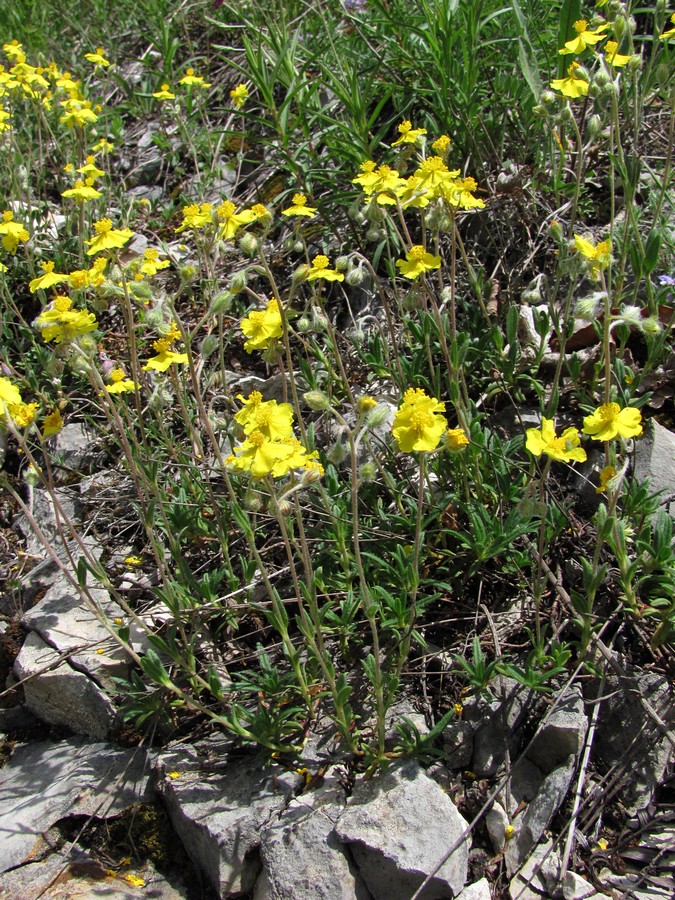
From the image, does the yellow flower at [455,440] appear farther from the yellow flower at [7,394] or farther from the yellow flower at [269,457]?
the yellow flower at [7,394]

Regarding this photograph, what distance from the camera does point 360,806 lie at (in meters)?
Answer: 2.72

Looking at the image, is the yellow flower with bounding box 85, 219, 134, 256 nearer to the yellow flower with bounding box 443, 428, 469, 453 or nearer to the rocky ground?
the rocky ground

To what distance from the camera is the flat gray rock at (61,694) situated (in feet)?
10.9

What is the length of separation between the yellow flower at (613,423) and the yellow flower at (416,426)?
645mm

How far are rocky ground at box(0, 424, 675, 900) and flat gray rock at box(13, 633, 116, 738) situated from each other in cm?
1

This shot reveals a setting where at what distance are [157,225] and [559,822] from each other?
5.41 metres

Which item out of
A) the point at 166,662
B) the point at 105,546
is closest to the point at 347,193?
the point at 105,546

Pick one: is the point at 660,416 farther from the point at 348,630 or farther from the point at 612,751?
the point at 348,630

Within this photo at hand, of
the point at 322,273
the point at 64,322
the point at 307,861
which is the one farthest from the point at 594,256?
the point at 307,861

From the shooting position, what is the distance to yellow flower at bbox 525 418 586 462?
8.45 ft

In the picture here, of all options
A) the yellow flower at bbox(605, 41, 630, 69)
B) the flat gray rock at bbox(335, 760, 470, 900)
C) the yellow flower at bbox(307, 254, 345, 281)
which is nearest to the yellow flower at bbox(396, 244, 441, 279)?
the yellow flower at bbox(307, 254, 345, 281)

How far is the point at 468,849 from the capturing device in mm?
2691

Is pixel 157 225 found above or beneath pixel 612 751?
above

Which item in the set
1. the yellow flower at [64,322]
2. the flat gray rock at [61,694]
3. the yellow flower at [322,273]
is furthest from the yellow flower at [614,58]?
the flat gray rock at [61,694]
